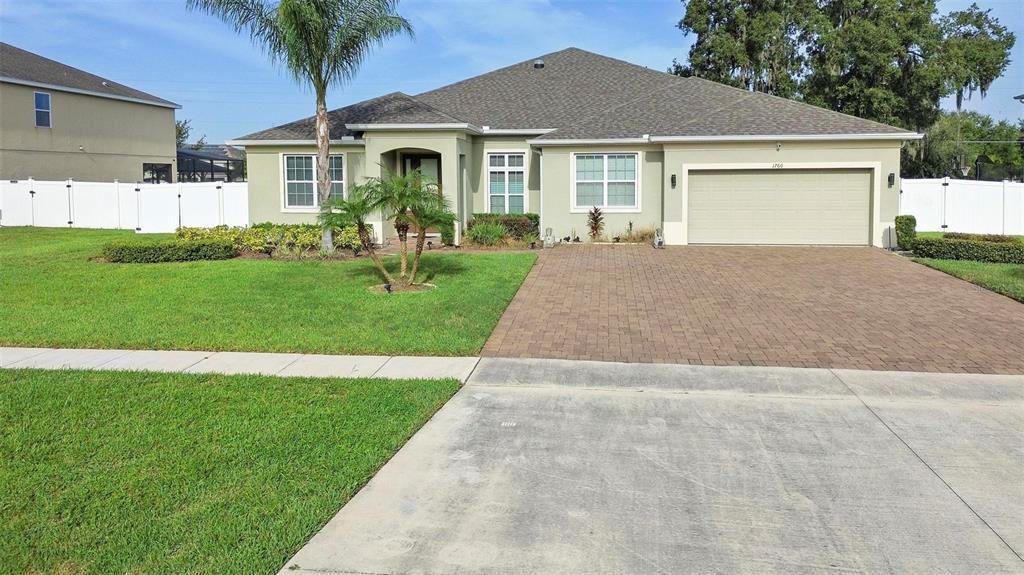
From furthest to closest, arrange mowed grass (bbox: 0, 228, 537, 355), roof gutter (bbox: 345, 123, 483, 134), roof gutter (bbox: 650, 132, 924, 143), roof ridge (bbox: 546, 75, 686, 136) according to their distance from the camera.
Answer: roof ridge (bbox: 546, 75, 686, 136)
roof gutter (bbox: 345, 123, 483, 134)
roof gutter (bbox: 650, 132, 924, 143)
mowed grass (bbox: 0, 228, 537, 355)

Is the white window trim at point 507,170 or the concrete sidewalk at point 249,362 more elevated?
the white window trim at point 507,170

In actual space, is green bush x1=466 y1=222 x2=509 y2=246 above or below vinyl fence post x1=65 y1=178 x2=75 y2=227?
below

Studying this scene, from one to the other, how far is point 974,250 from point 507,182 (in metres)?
12.4

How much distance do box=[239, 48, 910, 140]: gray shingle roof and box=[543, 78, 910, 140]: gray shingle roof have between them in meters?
0.03

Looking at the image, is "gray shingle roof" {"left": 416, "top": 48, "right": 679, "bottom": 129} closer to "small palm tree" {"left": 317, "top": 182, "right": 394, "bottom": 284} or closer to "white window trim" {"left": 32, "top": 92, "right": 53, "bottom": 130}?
"small palm tree" {"left": 317, "top": 182, "right": 394, "bottom": 284}

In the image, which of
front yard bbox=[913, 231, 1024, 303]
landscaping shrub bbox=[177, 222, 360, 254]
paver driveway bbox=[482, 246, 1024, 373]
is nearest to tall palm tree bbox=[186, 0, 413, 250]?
landscaping shrub bbox=[177, 222, 360, 254]

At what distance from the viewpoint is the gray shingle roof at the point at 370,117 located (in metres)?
21.2

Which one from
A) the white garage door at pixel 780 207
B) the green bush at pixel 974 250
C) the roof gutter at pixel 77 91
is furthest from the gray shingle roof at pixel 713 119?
the roof gutter at pixel 77 91

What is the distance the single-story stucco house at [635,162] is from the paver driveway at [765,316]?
4081 mm

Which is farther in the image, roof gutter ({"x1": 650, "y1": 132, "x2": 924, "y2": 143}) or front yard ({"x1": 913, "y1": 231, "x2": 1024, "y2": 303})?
roof gutter ({"x1": 650, "y1": 132, "x2": 924, "y2": 143})

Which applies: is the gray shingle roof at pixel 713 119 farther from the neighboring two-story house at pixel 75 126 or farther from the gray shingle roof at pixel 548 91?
the neighboring two-story house at pixel 75 126

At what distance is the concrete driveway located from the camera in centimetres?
427

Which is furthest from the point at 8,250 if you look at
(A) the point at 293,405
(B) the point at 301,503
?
(B) the point at 301,503

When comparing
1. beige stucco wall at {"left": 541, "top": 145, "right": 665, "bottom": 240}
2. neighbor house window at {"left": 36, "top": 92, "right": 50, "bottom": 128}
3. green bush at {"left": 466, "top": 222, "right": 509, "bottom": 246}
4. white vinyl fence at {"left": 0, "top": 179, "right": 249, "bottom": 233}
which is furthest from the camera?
neighbor house window at {"left": 36, "top": 92, "right": 50, "bottom": 128}
